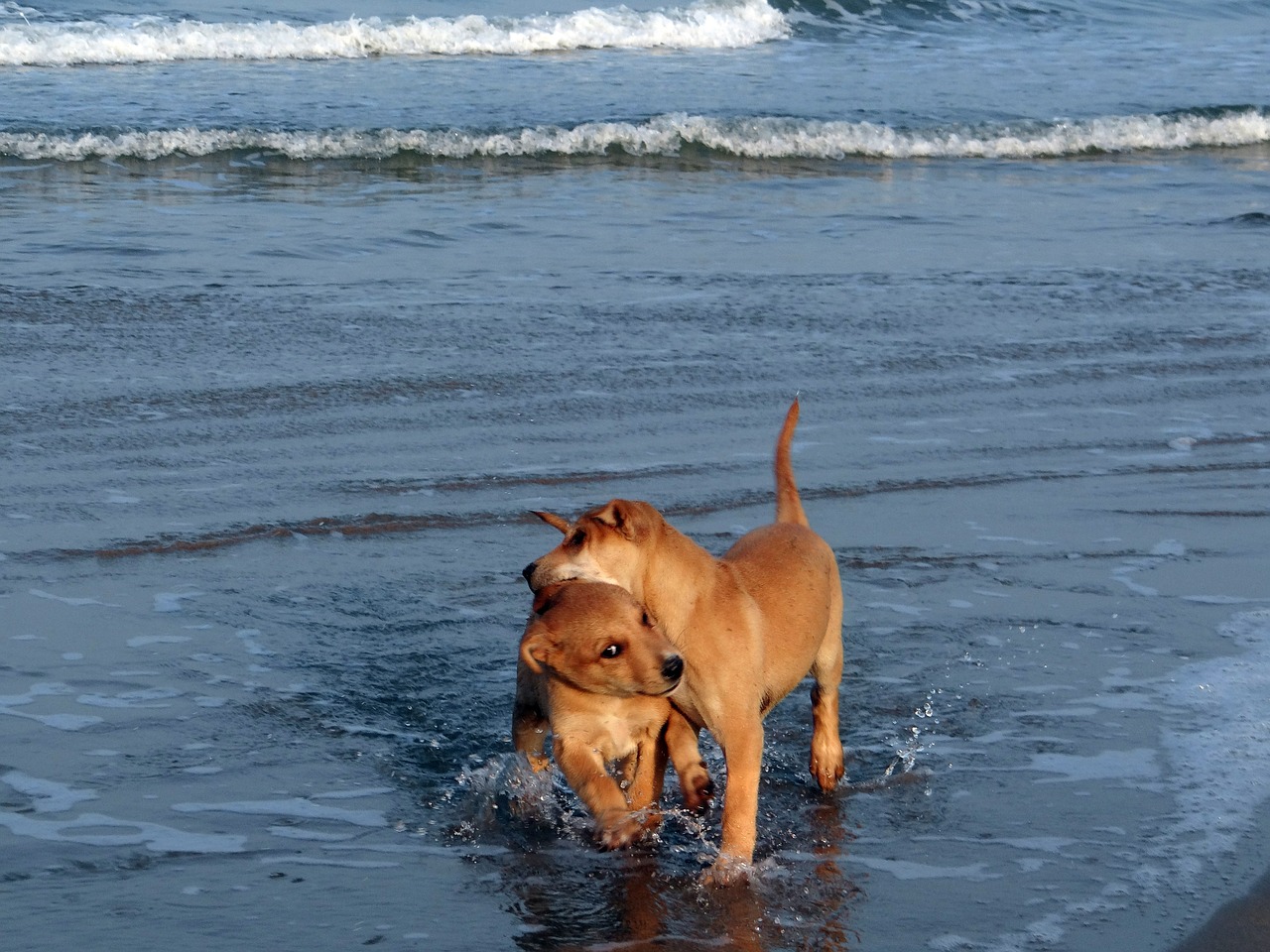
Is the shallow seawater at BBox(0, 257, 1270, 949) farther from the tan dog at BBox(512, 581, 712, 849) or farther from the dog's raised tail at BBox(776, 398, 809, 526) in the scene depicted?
the dog's raised tail at BBox(776, 398, 809, 526)

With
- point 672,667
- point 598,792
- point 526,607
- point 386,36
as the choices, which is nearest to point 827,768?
point 598,792

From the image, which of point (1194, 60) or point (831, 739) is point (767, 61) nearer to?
point (1194, 60)

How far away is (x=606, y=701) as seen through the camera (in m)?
4.25

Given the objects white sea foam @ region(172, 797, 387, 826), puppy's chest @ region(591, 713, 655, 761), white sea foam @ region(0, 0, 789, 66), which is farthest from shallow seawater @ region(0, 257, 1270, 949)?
white sea foam @ region(0, 0, 789, 66)

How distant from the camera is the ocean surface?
410cm

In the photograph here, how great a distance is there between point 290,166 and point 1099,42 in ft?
51.3

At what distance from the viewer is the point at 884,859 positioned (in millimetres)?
4250

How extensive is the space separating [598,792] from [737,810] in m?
0.37

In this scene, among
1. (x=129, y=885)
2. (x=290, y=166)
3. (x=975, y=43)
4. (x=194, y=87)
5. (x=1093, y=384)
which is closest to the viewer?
(x=129, y=885)

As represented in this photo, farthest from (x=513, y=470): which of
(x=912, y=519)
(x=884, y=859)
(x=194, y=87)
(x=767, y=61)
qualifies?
(x=767, y=61)

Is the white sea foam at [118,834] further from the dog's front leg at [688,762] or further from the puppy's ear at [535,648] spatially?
the dog's front leg at [688,762]

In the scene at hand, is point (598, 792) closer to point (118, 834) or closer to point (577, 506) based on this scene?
point (118, 834)

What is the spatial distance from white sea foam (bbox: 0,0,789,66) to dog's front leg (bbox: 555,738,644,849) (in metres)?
18.1

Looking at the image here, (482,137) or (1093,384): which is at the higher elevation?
(482,137)
